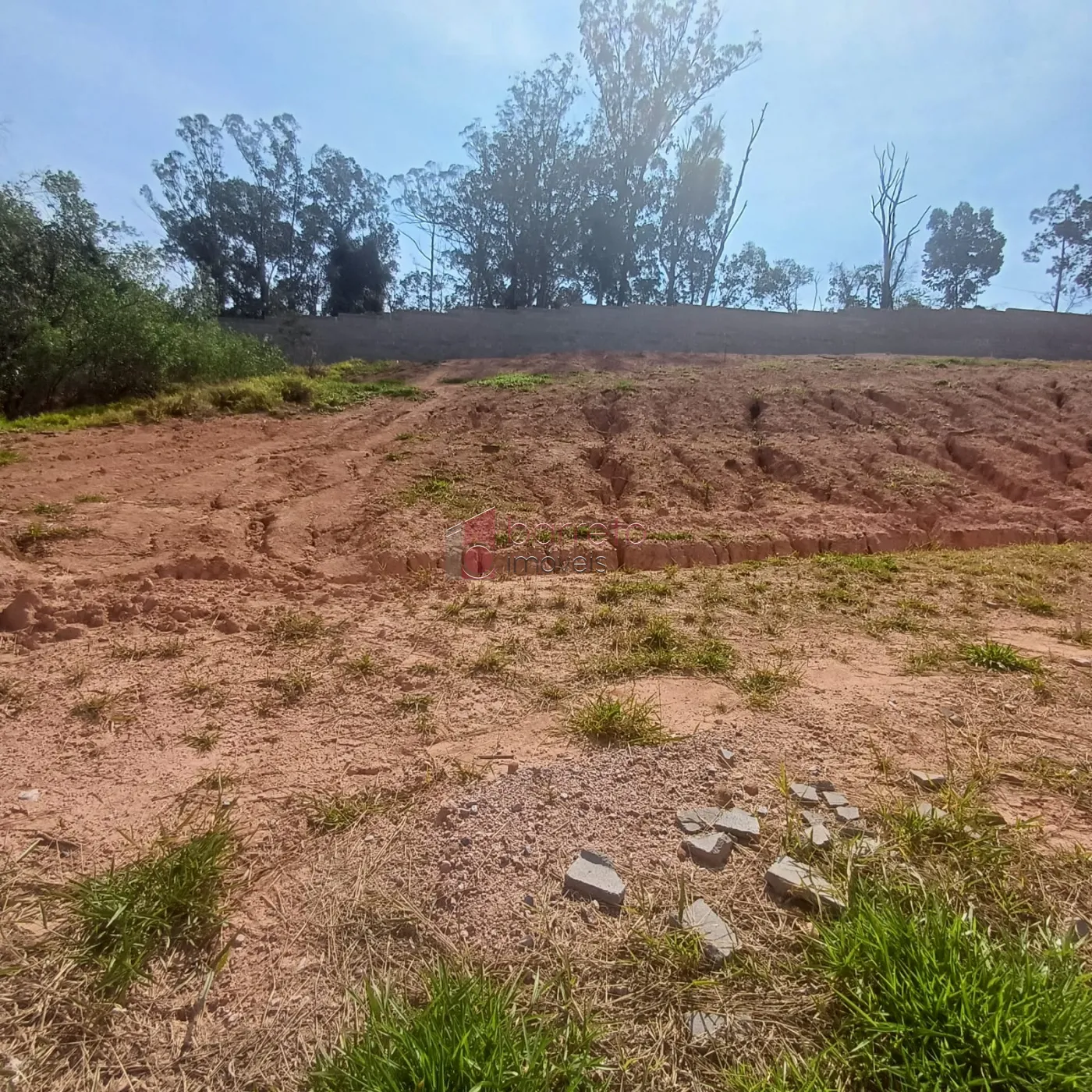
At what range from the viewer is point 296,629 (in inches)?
132

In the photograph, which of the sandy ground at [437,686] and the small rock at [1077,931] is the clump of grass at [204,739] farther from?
the small rock at [1077,931]

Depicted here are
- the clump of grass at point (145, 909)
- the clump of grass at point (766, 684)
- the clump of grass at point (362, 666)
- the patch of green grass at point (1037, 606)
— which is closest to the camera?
the clump of grass at point (145, 909)

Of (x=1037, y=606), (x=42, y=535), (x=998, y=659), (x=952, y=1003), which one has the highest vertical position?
(x=42, y=535)

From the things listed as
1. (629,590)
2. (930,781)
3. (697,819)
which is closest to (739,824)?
(697,819)

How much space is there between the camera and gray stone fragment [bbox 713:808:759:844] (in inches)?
71.9

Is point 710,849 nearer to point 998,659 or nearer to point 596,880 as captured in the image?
point 596,880

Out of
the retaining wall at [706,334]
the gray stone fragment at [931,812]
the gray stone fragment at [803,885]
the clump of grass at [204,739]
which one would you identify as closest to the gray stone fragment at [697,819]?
the gray stone fragment at [803,885]

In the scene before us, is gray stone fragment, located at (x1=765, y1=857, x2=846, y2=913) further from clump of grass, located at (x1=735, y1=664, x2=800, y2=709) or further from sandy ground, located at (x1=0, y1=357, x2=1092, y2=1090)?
clump of grass, located at (x1=735, y1=664, x2=800, y2=709)

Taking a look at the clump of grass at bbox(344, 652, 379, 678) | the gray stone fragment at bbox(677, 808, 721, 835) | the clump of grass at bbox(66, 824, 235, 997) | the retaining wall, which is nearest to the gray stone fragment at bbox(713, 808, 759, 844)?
the gray stone fragment at bbox(677, 808, 721, 835)

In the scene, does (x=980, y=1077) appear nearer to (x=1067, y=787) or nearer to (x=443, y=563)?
(x=1067, y=787)

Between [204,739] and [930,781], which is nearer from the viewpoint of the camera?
[930,781]

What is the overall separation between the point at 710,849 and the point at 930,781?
0.95 m

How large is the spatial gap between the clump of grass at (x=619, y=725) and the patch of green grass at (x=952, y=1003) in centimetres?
92

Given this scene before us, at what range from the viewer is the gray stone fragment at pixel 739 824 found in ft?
5.99
